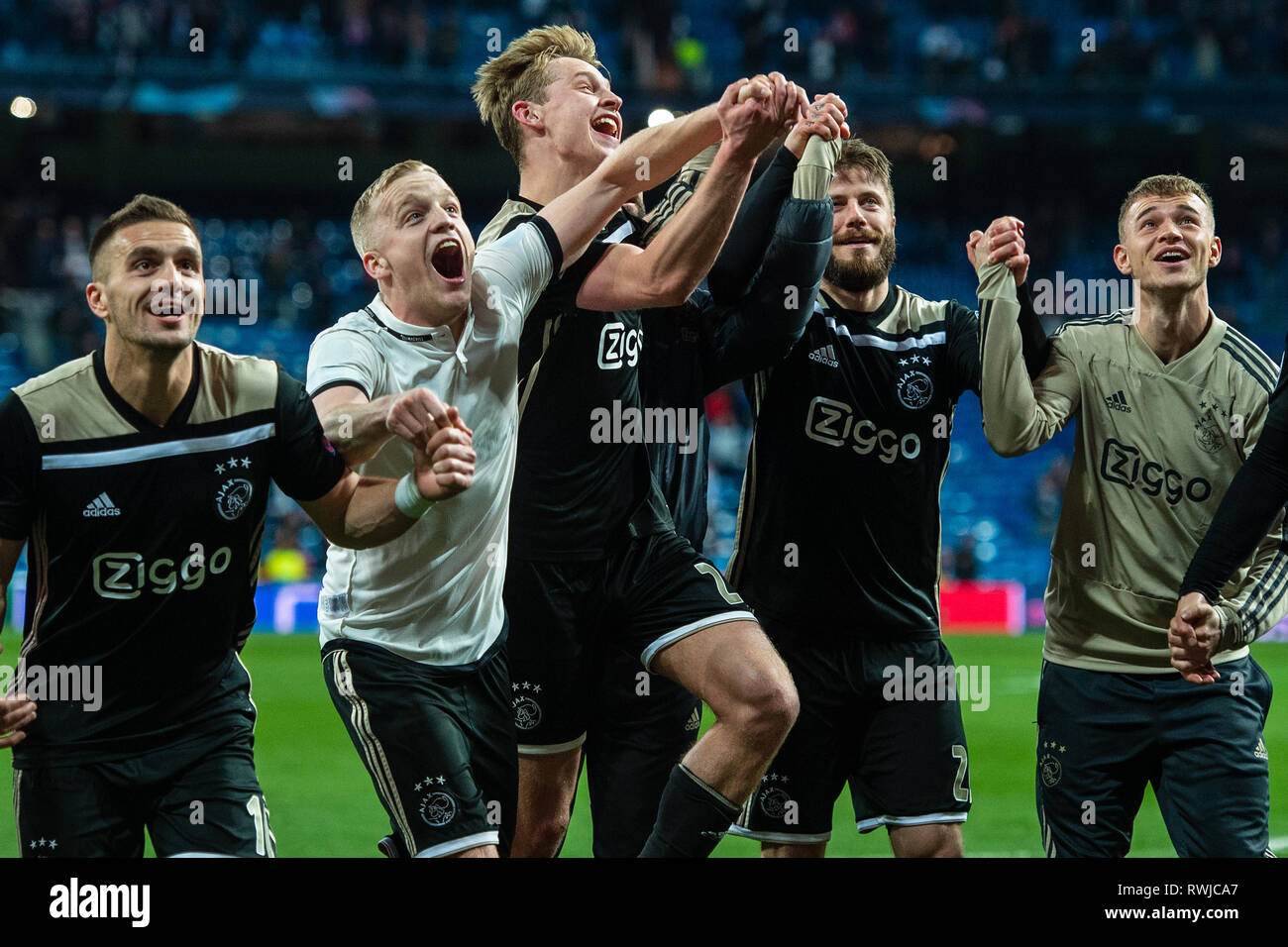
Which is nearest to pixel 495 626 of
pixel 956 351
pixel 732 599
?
pixel 732 599

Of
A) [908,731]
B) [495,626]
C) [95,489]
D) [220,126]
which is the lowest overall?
[908,731]

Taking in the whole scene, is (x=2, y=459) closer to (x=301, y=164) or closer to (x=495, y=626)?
(x=495, y=626)

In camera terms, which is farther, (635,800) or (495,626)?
(635,800)

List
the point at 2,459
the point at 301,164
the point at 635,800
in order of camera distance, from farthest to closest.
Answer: the point at 301,164 → the point at 635,800 → the point at 2,459

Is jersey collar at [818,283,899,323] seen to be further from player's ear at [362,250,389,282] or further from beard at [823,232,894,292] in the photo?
player's ear at [362,250,389,282]

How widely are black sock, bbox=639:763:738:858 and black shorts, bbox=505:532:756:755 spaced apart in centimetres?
43

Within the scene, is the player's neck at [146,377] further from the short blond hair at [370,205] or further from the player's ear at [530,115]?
the player's ear at [530,115]

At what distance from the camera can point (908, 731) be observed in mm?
4578

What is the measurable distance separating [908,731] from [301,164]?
2003 cm

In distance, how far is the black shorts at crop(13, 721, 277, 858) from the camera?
3520mm

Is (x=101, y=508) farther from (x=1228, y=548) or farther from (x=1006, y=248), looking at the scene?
(x=1228, y=548)

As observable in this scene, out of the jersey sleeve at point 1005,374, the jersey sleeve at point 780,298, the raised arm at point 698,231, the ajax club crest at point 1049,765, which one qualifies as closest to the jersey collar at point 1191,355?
the jersey sleeve at point 1005,374

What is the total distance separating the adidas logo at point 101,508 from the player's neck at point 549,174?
1.97 meters

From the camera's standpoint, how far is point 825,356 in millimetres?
4730
